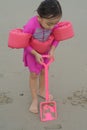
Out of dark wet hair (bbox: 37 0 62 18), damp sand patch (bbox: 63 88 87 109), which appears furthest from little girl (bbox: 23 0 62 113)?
damp sand patch (bbox: 63 88 87 109)

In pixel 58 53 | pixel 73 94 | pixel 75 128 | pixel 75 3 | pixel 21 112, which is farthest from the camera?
pixel 75 3

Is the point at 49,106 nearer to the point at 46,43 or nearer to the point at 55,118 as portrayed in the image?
the point at 55,118

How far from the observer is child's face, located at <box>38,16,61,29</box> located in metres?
1.83

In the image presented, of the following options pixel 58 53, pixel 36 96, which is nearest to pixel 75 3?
pixel 58 53

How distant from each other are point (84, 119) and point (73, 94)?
0.27 m

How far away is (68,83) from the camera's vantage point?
2.40 metres

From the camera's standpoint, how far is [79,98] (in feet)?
7.36

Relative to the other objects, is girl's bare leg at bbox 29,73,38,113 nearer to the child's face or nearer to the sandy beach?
the sandy beach

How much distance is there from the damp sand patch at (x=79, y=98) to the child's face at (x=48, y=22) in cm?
57

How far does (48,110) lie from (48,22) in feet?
1.83

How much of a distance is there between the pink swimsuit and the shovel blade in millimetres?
205

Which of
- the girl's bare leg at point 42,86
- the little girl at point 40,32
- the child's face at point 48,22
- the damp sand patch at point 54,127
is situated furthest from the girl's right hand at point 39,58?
the damp sand patch at point 54,127

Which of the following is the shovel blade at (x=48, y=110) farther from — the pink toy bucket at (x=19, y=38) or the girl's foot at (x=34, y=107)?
the pink toy bucket at (x=19, y=38)

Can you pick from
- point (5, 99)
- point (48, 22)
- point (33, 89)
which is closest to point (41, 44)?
point (48, 22)
